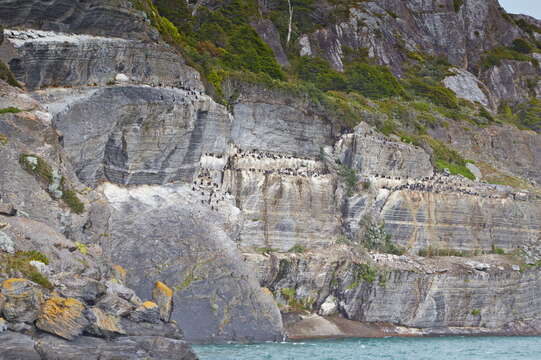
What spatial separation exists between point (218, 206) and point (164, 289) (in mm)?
9939

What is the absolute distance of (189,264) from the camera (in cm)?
3894

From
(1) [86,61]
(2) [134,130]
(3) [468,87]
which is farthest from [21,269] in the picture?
(3) [468,87]

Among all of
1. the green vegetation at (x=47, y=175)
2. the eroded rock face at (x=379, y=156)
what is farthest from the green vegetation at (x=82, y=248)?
the eroded rock face at (x=379, y=156)

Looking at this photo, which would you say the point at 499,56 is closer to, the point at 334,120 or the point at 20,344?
the point at 334,120

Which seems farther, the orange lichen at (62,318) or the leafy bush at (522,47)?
the leafy bush at (522,47)

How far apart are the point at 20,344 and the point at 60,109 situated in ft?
61.2

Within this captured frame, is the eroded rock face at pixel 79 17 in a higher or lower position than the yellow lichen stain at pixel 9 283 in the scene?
higher

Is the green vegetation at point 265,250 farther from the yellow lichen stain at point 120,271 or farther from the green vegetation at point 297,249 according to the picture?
the yellow lichen stain at point 120,271

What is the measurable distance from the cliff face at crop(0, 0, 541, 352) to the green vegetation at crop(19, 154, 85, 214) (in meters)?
0.07

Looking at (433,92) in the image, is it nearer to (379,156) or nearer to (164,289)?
Answer: (379,156)

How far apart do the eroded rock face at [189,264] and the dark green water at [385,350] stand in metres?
1.61

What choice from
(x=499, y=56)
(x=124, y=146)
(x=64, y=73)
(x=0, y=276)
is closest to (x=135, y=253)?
(x=124, y=146)

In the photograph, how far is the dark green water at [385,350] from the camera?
112ft

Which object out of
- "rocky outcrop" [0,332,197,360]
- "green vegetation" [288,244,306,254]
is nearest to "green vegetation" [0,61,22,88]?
"rocky outcrop" [0,332,197,360]
